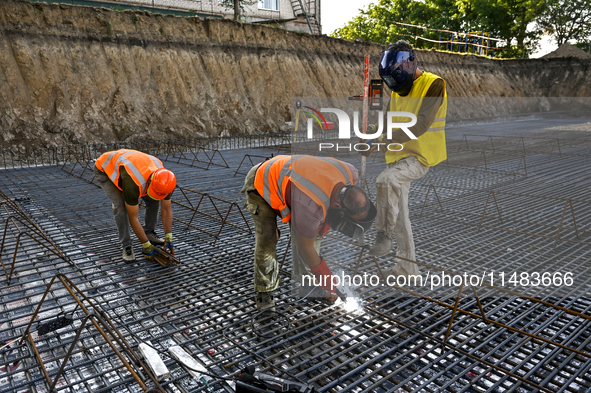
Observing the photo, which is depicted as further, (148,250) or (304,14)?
(304,14)

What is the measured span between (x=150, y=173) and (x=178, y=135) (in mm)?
10958

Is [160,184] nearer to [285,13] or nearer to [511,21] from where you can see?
[511,21]

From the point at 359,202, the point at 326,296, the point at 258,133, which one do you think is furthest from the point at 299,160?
the point at 258,133

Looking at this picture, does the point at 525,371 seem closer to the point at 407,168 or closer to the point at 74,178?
the point at 407,168

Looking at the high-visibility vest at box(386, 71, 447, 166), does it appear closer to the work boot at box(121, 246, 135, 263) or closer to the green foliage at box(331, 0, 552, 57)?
the green foliage at box(331, 0, 552, 57)

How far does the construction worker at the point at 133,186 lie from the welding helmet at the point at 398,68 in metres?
2.62

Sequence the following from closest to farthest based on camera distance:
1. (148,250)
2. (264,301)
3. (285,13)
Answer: (264,301) → (148,250) → (285,13)

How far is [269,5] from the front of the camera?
2636 cm

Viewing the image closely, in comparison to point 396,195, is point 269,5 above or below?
above

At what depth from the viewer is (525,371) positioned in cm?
283

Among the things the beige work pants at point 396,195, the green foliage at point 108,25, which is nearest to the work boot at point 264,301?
the beige work pants at point 396,195

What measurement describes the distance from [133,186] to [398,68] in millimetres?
2981

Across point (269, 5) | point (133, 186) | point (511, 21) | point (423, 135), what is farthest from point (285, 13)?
point (423, 135)

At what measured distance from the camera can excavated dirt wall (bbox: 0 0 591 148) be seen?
1309 cm
